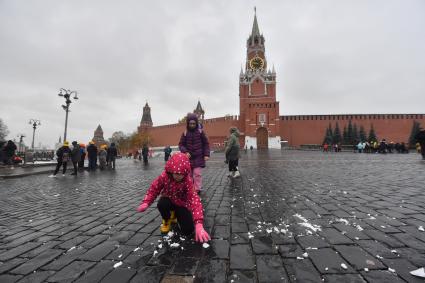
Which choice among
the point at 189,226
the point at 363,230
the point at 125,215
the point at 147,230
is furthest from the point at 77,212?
the point at 363,230

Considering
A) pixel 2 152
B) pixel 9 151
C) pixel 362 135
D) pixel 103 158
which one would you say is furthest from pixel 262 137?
pixel 2 152

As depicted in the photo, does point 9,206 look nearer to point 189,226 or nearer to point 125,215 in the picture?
point 125,215

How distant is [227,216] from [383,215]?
1.97 metres

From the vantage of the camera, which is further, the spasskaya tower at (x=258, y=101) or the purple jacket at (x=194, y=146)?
the spasskaya tower at (x=258, y=101)

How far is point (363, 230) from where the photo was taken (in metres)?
2.42

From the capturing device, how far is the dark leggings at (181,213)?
242 centimetres

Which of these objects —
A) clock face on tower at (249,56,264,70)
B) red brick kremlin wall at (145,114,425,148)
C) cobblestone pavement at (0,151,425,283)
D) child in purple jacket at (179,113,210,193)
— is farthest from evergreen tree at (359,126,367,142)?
child in purple jacket at (179,113,210,193)

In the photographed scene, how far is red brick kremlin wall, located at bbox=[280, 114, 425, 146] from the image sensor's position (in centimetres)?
4878

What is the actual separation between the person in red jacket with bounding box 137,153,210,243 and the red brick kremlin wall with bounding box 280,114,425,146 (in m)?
51.4

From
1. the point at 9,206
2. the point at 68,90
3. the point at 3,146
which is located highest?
the point at 68,90

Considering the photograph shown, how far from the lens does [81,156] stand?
38.3 feet

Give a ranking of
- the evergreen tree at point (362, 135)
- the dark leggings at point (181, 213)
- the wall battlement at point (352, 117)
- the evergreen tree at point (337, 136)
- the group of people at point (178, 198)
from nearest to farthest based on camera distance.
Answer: the group of people at point (178, 198) < the dark leggings at point (181, 213) < the evergreen tree at point (362, 135) < the evergreen tree at point (337, 136) < the wall battlement at point (352, 117)

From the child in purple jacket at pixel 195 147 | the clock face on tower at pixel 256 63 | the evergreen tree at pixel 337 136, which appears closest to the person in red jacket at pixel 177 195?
the child in purple jacket at pixel 195 147

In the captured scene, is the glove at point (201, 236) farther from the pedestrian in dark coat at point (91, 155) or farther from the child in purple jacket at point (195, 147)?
the pedestrian in dark coat at point (91, 155)
